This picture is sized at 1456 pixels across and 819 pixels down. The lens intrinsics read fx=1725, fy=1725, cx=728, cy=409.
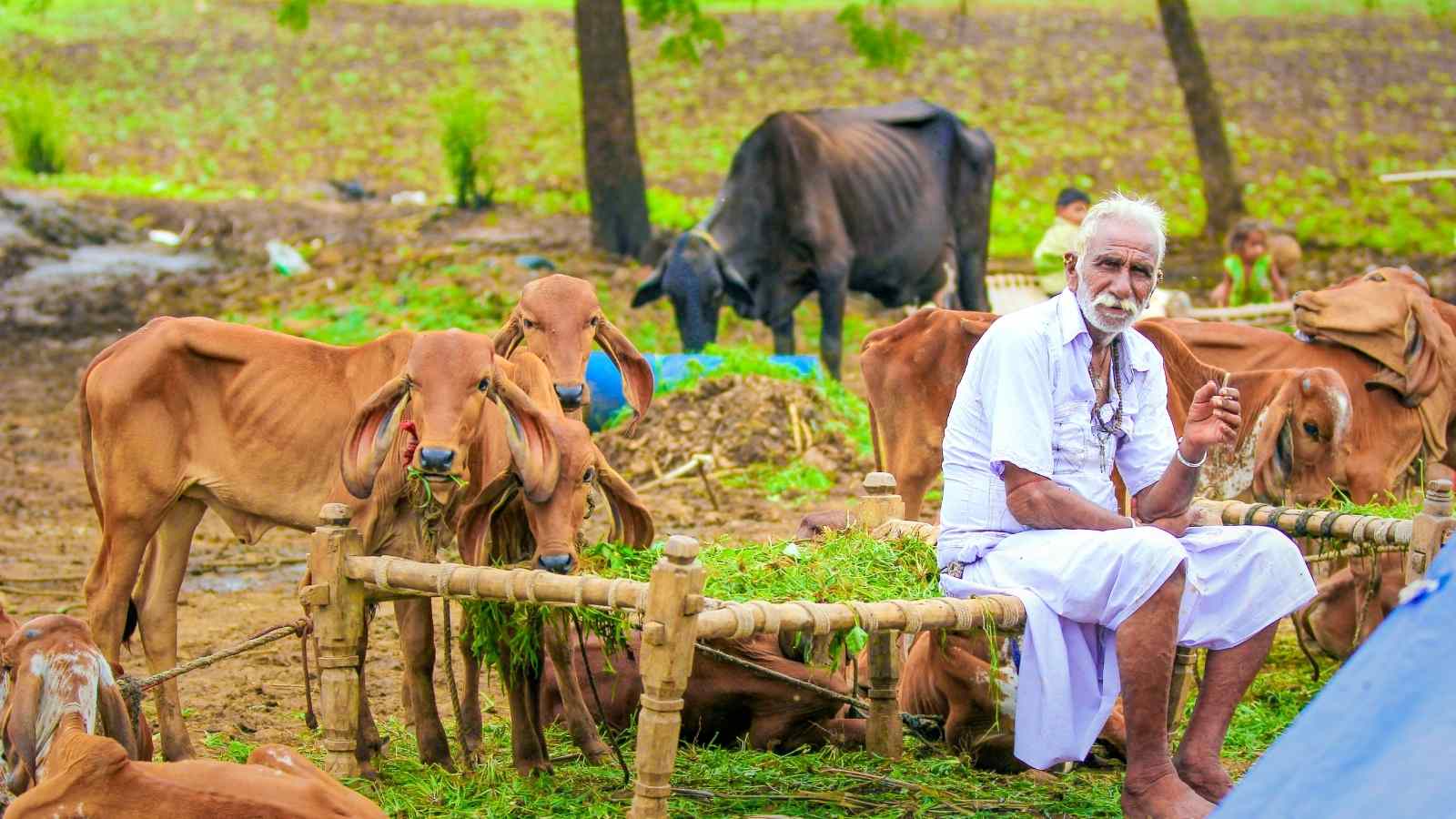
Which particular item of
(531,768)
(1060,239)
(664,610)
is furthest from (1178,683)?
(1060,239)

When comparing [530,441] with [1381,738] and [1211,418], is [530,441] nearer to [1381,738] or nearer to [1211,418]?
[1211,418]

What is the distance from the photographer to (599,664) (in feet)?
20.2

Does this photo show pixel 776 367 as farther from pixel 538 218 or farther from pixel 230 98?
pixel 230 98

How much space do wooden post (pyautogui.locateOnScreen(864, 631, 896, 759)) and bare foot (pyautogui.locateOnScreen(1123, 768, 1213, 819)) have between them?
1.22 metres

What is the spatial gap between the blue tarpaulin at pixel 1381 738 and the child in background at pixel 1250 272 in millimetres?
10096

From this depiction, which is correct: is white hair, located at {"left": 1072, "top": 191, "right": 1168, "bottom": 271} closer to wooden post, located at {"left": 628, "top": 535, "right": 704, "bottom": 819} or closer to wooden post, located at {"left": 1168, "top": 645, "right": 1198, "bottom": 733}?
wooden post, located at {"left": 1168, "top": 645, "right": 1198, "bottom": 733}

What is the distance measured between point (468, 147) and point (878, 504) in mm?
12154

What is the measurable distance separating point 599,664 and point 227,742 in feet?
4.36

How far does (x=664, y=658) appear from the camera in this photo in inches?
172

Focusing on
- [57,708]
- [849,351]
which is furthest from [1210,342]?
[849,351]

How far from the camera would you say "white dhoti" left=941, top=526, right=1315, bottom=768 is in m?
4.75

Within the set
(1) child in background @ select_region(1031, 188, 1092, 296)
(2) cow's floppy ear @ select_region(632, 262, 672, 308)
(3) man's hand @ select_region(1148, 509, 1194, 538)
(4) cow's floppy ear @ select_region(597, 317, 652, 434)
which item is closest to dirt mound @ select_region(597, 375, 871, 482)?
(2) cow's floppy ear @ select_region(632, 262, 672, 308)

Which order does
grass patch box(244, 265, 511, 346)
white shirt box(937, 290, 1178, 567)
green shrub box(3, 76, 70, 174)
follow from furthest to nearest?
green shrub box(3, 76, 70, 174) → grass patch box(244, 265, 511, 346) → white shirt box(937, 290, 1178, 567)

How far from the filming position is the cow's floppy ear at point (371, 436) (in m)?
5.24
